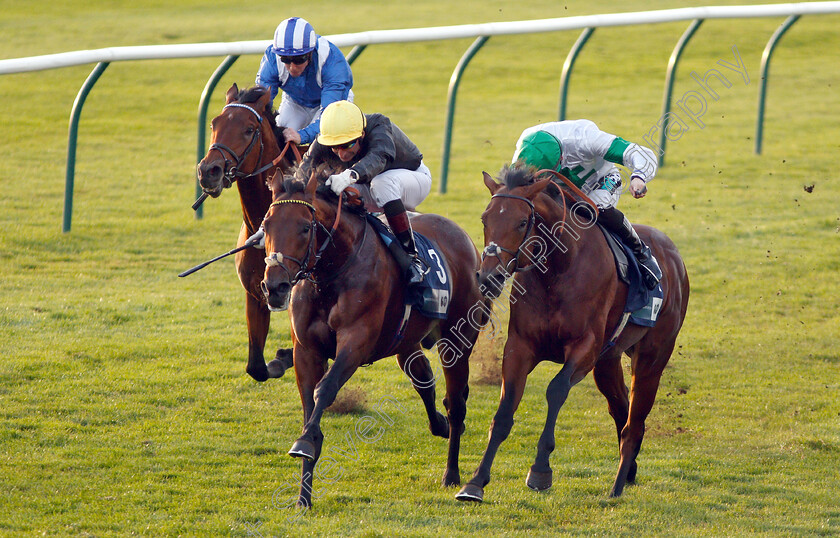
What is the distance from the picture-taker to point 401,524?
5438 mm

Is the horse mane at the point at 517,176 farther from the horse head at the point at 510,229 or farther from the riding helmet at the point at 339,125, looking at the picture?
the riding helmet at the point at 339,125

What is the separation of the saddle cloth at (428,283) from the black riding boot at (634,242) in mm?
939

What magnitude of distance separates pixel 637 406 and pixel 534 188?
5.49 feet

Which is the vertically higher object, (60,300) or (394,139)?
(394,139)

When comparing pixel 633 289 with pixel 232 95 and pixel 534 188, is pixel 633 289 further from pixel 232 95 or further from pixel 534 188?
pixel 232 95

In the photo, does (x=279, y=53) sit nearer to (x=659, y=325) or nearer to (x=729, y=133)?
(x=659, y=325)

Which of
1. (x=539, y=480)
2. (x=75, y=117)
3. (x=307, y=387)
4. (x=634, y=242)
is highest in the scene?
(x=634, y=242)

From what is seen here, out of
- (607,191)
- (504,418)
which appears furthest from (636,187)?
(504,418)

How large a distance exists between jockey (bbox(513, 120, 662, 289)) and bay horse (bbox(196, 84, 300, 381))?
1.43 metres

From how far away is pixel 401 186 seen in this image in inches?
246

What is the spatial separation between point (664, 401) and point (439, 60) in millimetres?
12750

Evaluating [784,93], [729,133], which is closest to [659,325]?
[729,133]

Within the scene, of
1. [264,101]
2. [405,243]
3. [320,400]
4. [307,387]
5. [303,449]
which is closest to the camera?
[303,449]

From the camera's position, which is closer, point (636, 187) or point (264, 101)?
point (636, 187)
